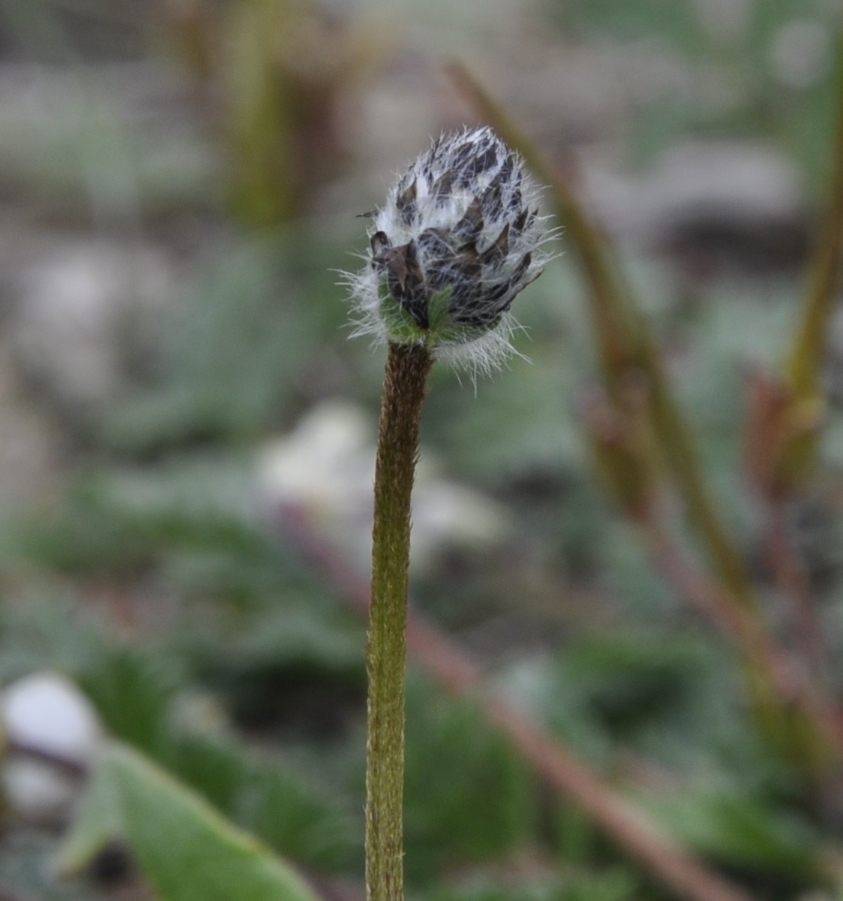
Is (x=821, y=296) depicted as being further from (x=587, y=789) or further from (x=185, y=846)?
(x=185, y=846)

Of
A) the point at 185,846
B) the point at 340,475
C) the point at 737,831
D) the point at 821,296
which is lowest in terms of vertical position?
the point at 185,846

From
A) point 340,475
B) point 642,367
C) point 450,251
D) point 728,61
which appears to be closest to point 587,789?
point 642,367

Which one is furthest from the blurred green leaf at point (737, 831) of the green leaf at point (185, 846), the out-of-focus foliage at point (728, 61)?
the out-of-focus foliage at point (728, 61)

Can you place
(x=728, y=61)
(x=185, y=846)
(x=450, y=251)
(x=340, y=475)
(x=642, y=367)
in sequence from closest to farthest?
(x=450, y=251)
(x=185, y=846)
(x=642, y=367)
(x=340, y=475)
(x=728, y=61)

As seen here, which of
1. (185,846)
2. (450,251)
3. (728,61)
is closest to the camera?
(450,251)

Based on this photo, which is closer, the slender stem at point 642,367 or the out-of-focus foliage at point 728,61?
the slender stem at point 642,367

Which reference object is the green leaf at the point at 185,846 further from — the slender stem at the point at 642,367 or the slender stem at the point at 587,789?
the slender stem at the point at 642,367

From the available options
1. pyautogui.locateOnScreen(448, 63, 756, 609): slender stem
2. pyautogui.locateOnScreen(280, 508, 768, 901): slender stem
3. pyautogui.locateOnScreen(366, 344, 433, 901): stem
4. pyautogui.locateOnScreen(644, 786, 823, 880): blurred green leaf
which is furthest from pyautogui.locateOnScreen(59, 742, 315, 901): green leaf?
pyautogui.locateOnScreen(448, 63, 756, 609): slender stem

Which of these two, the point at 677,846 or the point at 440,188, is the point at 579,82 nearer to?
the point at 677,846
